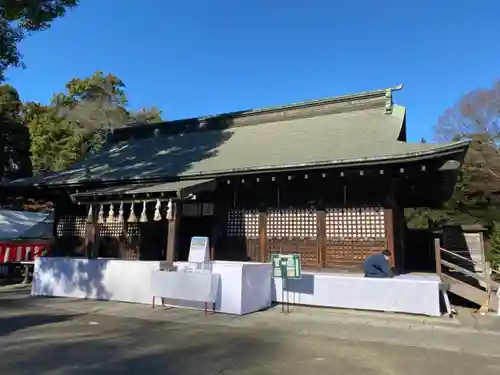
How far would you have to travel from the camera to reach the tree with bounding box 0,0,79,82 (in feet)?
28.9

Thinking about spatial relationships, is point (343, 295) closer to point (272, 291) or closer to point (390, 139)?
point (272, 291)

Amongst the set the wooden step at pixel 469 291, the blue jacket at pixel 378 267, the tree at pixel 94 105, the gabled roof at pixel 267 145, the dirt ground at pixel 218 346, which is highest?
the tree at pixel 94 105

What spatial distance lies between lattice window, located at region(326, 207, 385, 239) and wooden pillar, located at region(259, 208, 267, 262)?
1720 millimetres

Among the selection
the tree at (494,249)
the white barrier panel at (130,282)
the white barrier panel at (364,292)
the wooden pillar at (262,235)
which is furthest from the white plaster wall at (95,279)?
the tree at (494,249)

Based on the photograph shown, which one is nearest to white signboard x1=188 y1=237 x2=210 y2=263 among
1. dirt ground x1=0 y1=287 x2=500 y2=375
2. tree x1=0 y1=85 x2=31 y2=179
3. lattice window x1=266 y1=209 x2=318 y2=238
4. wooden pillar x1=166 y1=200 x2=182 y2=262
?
wooden pillar x1=166 y1=200 x2=182 y2=262

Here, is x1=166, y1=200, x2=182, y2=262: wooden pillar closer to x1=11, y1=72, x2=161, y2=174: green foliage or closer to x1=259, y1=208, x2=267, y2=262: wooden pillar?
x1=259, y1=208, x2=267, y2=262: wooden pillar

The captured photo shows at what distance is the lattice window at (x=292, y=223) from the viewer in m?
10.2

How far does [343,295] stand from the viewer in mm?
8719

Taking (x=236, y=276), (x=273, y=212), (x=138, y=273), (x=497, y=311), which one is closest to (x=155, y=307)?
(x=138, y=273)

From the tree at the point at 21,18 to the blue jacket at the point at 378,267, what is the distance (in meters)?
9.35

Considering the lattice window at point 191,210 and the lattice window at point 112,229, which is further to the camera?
the lattice window at point 112,229

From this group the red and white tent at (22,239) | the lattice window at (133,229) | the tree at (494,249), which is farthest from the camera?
the tree at (494,249)

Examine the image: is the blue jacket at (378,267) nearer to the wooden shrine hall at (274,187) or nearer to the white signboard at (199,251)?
the wooden shrine hall at (274,187)

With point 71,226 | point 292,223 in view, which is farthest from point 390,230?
point 71,226
